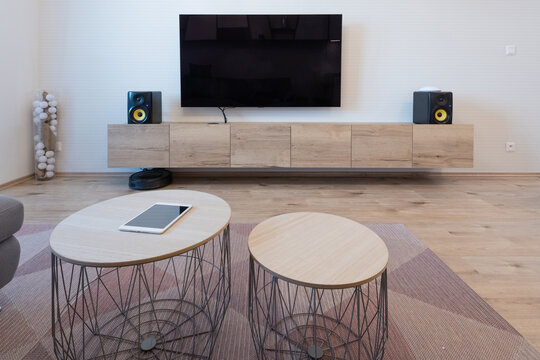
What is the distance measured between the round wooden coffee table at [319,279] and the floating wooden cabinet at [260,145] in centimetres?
203

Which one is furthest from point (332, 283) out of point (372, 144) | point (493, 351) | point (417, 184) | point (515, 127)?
point (515, 127)

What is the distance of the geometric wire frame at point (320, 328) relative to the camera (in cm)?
106

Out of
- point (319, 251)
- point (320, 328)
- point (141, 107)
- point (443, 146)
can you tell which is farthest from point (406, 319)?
point (141, 107)

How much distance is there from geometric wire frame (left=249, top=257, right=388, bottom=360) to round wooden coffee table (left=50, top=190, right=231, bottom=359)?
0.17 meters

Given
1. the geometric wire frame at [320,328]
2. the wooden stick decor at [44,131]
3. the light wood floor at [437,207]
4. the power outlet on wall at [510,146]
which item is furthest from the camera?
the power outlet on wall at [510,146]

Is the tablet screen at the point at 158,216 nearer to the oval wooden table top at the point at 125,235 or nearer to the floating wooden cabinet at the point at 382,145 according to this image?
the oval wooden table top at the point at 125,235

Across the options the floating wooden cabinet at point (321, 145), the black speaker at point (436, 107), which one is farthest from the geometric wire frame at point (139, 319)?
the black speaker at point (436, 107)

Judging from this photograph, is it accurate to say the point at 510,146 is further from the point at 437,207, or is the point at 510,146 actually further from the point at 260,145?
the point at 260,145

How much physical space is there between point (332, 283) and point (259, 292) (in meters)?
0.72

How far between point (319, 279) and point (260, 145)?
2.55 metres

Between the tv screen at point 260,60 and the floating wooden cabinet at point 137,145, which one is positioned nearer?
the floating wooden cabinet at point 137,145

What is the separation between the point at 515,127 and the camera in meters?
3.70

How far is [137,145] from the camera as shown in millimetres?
3287

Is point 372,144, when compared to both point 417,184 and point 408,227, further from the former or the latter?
point 408,227
